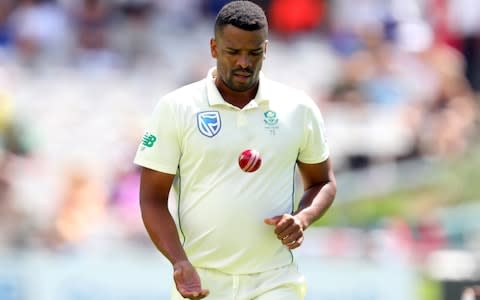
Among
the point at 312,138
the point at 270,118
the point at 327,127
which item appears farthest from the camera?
the point at 327,127

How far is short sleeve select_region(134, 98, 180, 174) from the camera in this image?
191 inches

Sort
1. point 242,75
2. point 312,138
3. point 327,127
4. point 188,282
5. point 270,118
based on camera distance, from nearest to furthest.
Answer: point 188,282, point 242,75, point 270,118, point 312,138, point 327,127

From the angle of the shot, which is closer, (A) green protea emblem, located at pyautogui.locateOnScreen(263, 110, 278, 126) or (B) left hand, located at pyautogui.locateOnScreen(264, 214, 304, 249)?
(B) left hand, located at pyautogui.locateOnScreen(264, 214, 304, 249)

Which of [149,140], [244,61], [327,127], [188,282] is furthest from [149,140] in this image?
[327,127]

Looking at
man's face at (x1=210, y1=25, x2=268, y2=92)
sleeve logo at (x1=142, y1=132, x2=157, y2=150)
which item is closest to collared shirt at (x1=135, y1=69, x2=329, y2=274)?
sleeve logo at (x1=142, y1=132, x2=157, y2=150)

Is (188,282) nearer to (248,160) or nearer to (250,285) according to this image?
(250,285)

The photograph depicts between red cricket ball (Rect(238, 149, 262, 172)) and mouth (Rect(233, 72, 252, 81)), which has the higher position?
mouth (Rect(233, 72, 252, 81))

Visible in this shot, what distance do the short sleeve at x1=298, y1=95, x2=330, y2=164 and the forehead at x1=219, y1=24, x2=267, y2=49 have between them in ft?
1.32

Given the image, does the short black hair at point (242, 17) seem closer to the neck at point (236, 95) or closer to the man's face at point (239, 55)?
the man's face at point (239, 55)

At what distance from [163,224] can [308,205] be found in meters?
0.61

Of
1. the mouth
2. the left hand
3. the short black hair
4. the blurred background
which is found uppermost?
the short black hair

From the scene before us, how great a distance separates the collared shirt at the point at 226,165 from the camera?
4.86m

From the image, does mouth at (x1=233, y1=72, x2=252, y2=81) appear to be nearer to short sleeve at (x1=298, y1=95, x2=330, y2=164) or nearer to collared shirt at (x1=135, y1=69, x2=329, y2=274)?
collared shirt at (x1=135, y1=69, x2=329, y2=274)

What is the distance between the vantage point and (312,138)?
199 inches
